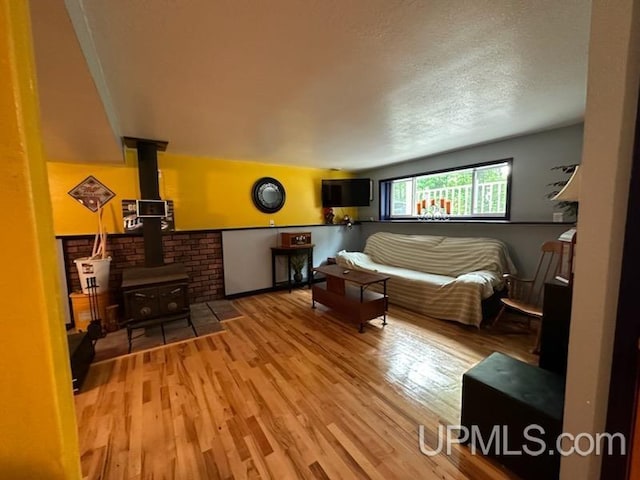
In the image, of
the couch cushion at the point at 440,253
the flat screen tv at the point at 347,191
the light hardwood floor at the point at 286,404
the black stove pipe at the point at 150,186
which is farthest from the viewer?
the flat screen tv at the point at 347,191

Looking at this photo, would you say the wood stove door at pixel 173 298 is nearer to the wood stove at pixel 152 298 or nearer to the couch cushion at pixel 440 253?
the wood stove at pixel 152 298

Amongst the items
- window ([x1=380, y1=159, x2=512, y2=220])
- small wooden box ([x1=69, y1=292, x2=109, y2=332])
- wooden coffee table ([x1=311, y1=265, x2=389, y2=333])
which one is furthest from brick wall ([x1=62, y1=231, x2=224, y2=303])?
window ([x1=380, y1=159, x2=512, y2=220])

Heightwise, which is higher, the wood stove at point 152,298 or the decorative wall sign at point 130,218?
the decorative wall sign at point 130,218

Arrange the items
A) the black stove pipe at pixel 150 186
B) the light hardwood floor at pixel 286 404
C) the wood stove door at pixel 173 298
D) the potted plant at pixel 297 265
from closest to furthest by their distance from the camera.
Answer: the light hardwood floor at pixel 286 404 < the wood stove door at pixel 173 298 < the black stove pipe at pixel 150 186 < the potted plant at pixel 297 265

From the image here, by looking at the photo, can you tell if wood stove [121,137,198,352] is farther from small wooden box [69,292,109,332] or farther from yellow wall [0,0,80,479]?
yellow wall [0,0,80,479]

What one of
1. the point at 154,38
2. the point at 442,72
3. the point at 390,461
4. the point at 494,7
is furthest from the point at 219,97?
the point at 390,461

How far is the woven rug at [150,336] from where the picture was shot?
2.71 m

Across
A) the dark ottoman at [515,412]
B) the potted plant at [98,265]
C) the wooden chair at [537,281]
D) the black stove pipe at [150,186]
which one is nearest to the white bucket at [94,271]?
the potted plant at [98,265]

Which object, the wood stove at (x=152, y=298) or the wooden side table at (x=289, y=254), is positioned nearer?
the wood stove at (x=152, y=298)

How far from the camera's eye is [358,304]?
310cm

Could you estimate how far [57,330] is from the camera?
18.7 inches

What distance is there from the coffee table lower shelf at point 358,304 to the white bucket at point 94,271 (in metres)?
2.65

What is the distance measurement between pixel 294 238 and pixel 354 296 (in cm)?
172

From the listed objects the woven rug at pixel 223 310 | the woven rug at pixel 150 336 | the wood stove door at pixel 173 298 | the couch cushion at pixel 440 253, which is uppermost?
the couch cushion at pixel 440 253
